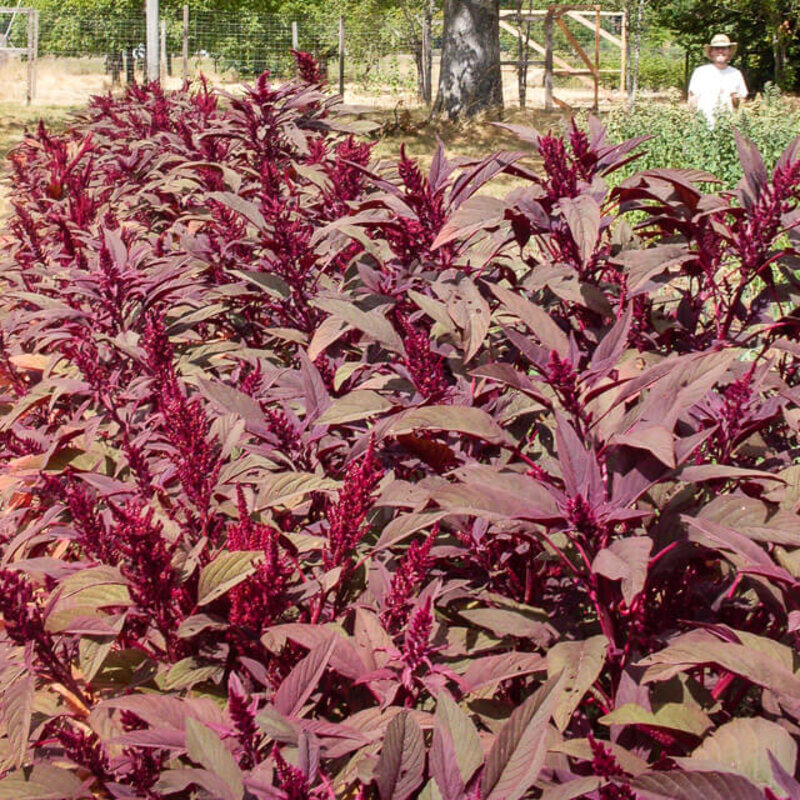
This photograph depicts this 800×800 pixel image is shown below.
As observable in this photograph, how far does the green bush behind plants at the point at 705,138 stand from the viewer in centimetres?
848

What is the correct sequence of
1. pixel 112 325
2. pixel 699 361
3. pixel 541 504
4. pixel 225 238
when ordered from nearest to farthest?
pixel 541 504 → pixel 699 361 → pixel 112 325 → pixel 225 238

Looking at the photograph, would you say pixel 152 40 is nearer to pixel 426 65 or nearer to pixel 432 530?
pixel 426 65

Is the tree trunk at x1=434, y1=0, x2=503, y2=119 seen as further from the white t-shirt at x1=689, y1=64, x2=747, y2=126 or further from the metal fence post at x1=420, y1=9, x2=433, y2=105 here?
the white t-shirt at x1=689, y1=64, x2=747, y2=126

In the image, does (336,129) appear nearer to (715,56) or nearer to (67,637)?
(67,637)

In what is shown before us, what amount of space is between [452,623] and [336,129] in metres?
1.88

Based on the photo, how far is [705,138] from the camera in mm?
8680

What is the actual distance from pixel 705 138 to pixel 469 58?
620 cm

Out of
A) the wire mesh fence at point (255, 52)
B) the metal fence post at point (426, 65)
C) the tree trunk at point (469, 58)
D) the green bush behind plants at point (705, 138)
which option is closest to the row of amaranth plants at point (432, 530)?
the green bush behind plants at point (705, 138)

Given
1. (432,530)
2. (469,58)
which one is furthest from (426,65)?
(432,530)

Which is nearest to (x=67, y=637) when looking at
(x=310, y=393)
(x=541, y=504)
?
(x=310, y=393)

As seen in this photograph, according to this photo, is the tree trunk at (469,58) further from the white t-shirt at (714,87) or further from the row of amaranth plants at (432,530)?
the row of amaranth plants at (432,530)

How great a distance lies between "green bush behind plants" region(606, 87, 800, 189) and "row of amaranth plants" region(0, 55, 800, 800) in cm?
697

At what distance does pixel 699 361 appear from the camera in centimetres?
124

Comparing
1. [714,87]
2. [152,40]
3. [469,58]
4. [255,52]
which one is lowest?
[714,87]
